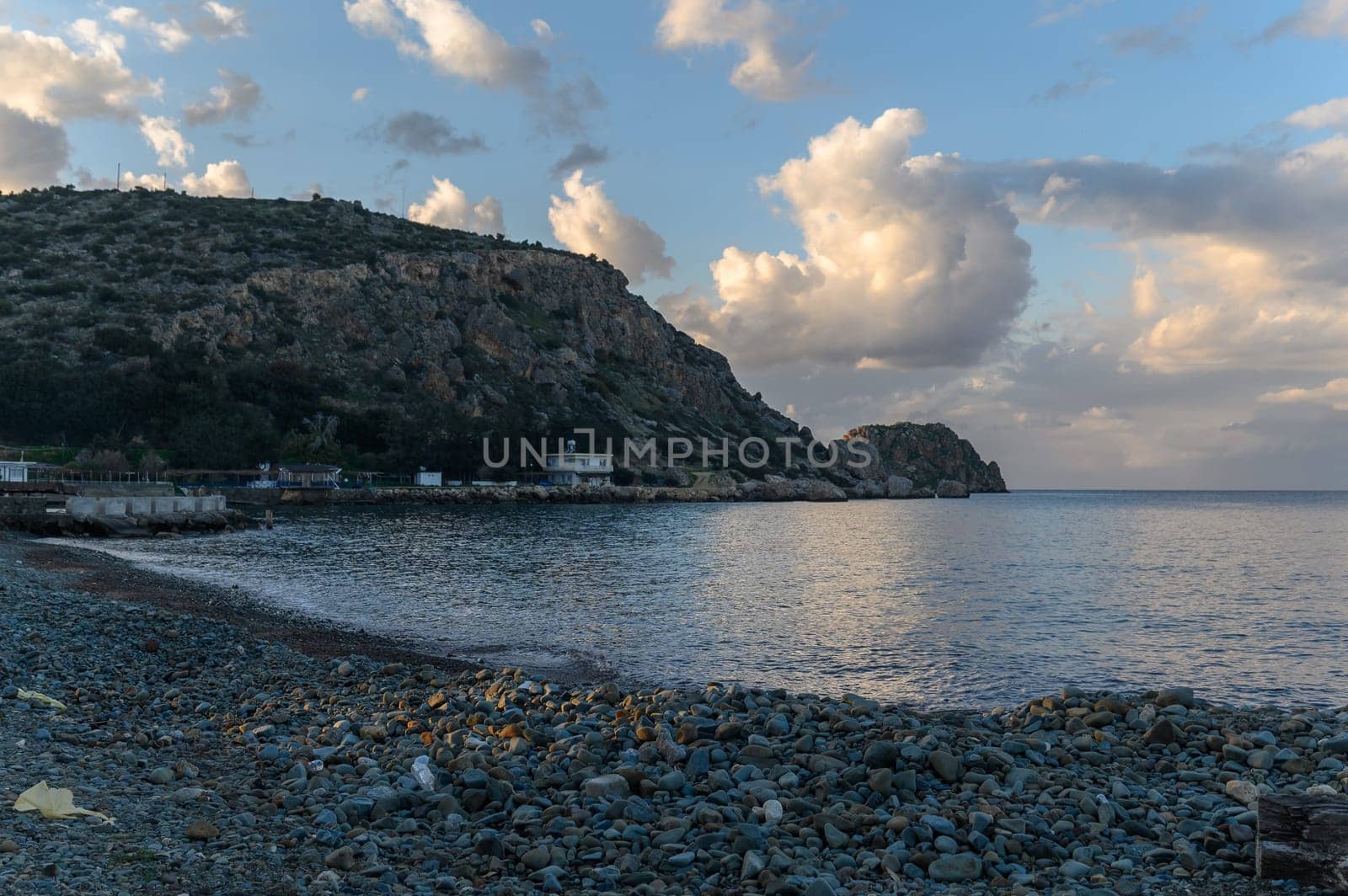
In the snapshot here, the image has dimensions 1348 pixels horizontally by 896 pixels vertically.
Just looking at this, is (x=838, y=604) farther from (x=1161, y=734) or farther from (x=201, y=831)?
(x=201, y=831)

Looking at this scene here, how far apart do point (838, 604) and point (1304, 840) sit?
22.7m

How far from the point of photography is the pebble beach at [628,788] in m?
6.64

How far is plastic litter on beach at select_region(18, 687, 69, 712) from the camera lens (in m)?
11.2

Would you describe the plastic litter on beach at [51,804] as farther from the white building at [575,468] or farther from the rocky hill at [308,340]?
the white building at [575,468]

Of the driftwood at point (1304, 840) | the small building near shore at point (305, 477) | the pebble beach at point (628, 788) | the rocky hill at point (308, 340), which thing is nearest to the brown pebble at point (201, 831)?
the pebble beach at point (628, 788)

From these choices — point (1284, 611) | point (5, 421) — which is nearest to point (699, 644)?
point (1284, 611)

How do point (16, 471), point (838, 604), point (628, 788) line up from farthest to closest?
point (16, 471), point (838, 604), point (628, 788)

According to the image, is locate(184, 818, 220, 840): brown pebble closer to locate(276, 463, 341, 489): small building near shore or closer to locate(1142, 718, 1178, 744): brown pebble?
locate(1142, 718, 1178, 744): brown pebble

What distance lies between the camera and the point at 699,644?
21062 mm

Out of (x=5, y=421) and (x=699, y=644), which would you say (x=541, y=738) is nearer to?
(x=699, y=644)

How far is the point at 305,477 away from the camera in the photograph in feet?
319

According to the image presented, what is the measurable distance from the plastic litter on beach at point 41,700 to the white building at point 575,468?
4256 inches

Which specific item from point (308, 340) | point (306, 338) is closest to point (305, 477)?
point (308, 340)

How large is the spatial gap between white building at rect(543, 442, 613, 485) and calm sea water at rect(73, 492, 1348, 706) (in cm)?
5876
